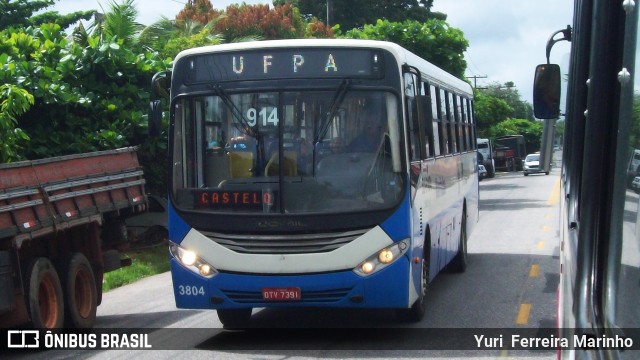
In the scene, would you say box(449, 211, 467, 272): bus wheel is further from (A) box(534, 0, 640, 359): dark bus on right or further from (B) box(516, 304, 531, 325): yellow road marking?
(A) box(534, 0, 640, 359): dark bus on right

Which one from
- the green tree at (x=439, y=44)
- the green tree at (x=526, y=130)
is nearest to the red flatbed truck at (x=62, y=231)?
the green tree at (x=439, y=44)

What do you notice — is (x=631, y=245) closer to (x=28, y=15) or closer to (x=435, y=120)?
(x=435, y=120)

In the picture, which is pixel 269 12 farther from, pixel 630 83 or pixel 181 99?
pixel 630 83

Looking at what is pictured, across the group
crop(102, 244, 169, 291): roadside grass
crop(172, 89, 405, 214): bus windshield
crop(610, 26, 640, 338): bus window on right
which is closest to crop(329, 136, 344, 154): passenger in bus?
crop(172, 89, 405, 214): bus windshield

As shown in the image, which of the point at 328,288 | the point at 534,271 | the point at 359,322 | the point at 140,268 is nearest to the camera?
the point at 328,288

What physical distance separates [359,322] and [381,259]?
5.93 feet

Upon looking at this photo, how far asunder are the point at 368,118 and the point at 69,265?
3.49m

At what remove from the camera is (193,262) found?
9.45 metres

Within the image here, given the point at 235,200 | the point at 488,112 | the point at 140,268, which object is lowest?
the point at 488,112

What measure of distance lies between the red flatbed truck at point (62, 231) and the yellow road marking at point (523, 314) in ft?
14.7

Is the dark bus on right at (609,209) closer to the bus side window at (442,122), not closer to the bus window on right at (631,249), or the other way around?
the bus window on right at (631,249)

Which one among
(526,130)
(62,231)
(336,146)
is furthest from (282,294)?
(526,130)

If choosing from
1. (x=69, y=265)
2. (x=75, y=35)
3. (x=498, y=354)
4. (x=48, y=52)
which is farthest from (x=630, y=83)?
(x=75, y=35)

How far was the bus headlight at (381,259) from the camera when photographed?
9141mm
